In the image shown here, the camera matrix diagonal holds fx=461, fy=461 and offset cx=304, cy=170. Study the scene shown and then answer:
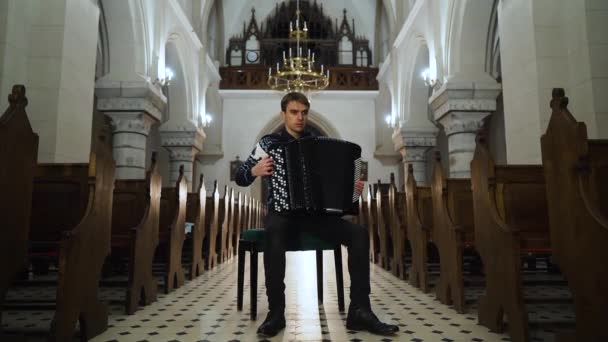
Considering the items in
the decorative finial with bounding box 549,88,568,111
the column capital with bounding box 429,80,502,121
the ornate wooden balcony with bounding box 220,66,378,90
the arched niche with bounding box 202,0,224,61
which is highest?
the arched niche with bounding box 202,0,224,61

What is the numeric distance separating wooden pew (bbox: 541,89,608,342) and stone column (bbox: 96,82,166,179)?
8.04 m

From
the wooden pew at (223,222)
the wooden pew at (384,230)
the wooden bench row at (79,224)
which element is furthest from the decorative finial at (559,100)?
the wooden pew at (223,222)

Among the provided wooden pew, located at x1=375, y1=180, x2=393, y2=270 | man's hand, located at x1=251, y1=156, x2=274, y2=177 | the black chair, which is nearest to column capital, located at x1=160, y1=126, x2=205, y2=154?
wooden pew, located at x1=375, y1=180, x2=393, y2=270

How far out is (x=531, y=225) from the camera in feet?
11.7

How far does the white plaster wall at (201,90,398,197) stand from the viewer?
17.2m

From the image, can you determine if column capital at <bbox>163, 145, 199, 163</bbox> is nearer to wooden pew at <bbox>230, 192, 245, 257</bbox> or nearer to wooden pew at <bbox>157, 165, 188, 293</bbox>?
wooden pew at <bbox>230, 192, 245, 257</bbox>

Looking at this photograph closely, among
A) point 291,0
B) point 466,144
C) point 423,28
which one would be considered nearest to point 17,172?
point 466,144

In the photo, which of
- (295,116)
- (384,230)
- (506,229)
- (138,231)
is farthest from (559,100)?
(384,230)

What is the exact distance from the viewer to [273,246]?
2918 mm

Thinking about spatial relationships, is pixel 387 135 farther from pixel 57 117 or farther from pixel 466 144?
pixel 57 117

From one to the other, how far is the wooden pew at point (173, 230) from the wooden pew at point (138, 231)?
344mm

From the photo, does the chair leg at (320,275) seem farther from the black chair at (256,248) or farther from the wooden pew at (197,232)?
the wooden pew at (197,232)

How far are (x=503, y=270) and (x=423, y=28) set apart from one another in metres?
9.28

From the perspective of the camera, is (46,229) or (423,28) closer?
(46,229)
